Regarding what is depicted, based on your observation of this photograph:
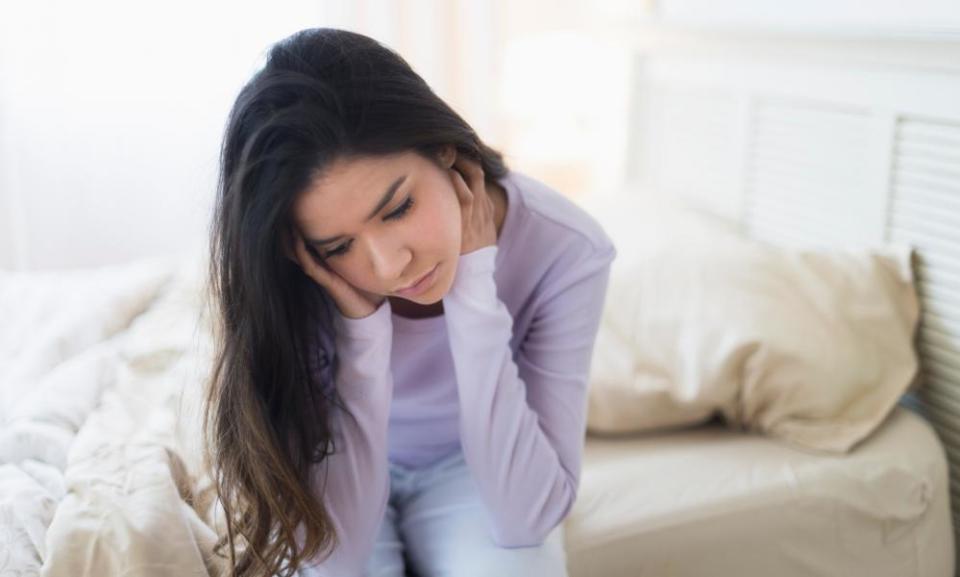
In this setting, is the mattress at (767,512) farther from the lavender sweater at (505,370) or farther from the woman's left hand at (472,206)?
the woman's left hand at (472,206)

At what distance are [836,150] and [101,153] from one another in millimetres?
1601

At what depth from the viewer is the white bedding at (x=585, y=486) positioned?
1000 millimetres

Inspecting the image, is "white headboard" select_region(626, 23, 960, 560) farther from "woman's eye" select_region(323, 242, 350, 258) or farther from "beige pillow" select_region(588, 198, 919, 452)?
"woman's eye" select_region(323, 242, 350, 258)

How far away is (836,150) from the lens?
1625 millimetres

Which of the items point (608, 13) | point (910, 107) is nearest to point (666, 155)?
point (608, 13)

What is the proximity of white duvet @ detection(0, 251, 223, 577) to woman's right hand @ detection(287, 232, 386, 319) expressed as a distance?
19cm

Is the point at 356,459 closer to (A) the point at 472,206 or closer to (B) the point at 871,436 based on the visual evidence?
(A) the point at 472,206

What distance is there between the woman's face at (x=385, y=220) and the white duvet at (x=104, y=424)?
0.25 meters

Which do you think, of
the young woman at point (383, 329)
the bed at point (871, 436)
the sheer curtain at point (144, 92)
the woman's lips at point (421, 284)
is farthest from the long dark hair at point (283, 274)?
the sheer curtain at point (144, 92)

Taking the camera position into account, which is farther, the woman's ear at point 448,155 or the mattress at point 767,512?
the mattress at point 767,512

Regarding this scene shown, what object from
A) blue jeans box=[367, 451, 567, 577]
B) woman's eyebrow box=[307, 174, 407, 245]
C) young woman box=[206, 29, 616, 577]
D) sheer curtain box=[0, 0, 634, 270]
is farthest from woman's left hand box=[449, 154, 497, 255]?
sheer curtain box=[0, 0, 634, 270]

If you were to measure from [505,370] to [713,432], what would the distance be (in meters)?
0.54

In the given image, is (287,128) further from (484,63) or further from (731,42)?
(484,63)

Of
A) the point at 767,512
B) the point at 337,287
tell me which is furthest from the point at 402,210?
the point at 767,512
